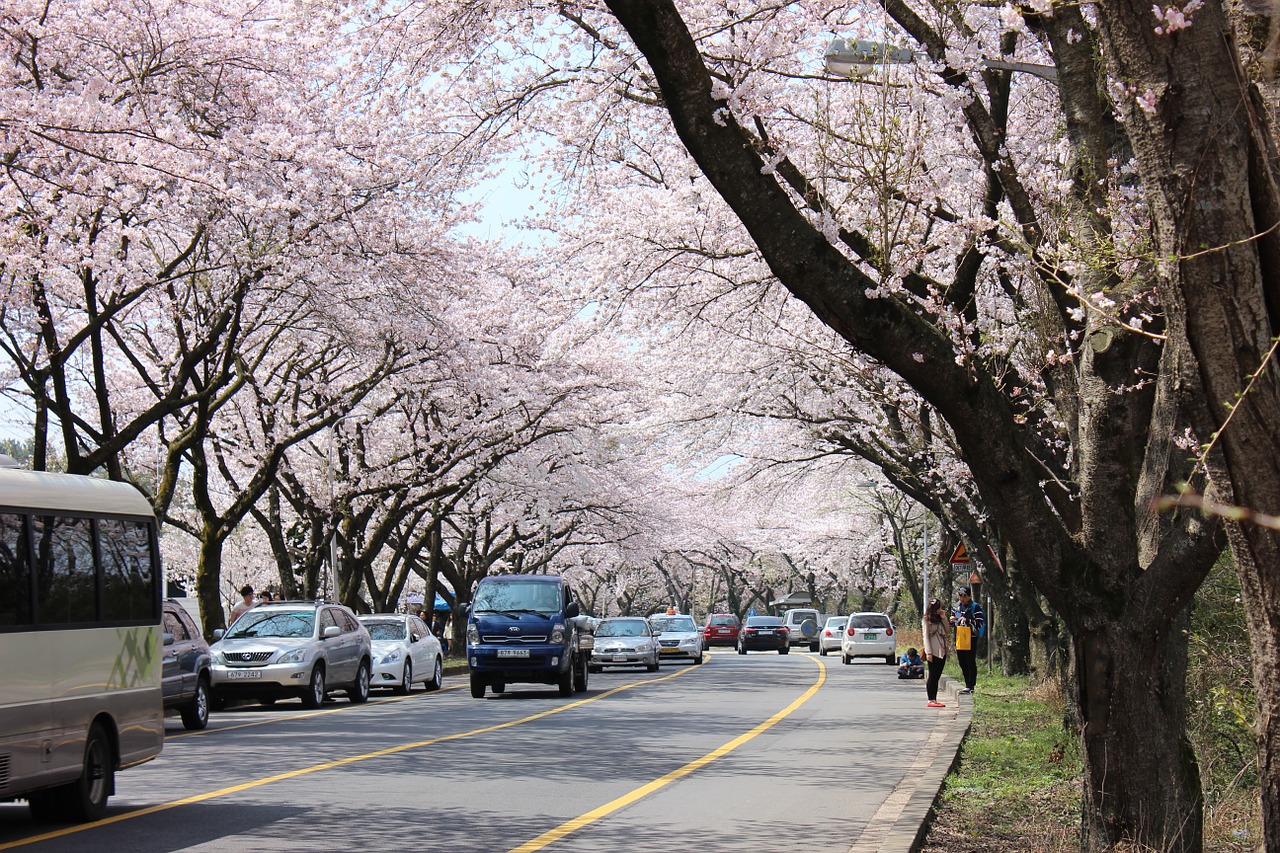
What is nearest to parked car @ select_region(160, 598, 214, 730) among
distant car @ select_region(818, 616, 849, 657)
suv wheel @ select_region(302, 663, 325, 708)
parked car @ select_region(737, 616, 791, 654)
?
suv wheel @ select_region(302, 663, 325, 708)

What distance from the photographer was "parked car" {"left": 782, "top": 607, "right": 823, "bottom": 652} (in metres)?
65.2

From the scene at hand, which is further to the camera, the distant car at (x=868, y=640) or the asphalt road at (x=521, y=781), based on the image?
the distant car at (x=868, y=640)

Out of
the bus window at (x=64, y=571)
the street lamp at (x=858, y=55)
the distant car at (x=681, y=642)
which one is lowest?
the distant car at (x=681, y=642)

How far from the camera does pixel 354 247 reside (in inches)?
967

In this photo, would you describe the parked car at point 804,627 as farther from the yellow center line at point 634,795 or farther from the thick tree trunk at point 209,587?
the yellow center line at point 634,795

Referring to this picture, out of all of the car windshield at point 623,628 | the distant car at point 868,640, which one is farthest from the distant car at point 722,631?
the car windshield at point 623,628

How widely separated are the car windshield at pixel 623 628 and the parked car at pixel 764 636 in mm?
19368

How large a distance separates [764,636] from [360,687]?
3495cm

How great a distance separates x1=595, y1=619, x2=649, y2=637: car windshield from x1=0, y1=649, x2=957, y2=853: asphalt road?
15.5m

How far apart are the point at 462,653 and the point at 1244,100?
48.2m

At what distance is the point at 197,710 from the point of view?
18.1 metres

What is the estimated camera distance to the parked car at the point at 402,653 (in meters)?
26.6

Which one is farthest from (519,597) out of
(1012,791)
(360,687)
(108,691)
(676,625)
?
(676,625)

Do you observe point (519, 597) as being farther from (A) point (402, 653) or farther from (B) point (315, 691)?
(B) point (315, 691)
